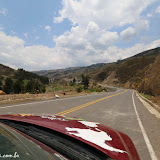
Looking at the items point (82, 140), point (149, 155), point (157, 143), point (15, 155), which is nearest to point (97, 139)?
point (82, 140)

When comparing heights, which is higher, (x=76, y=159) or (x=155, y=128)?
(x=76, y=159)

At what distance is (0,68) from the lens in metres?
184

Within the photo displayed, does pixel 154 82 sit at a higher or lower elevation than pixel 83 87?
higher

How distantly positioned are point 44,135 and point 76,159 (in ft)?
2.87

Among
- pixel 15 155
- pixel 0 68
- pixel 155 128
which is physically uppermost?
pixel 0 68

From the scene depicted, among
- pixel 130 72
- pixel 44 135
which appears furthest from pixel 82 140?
pixel 130 72

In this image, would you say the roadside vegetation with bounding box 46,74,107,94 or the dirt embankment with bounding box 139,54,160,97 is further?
the roadside vegetation with bounding box 46,74,107,94

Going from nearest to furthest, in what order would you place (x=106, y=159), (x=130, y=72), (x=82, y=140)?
(x=106, y=159), (x=82, y=140), (x=130, y=72)

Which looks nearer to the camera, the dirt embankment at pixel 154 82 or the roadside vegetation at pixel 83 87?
the dirt embankment at pixel 154 82

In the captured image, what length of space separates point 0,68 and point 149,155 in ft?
732

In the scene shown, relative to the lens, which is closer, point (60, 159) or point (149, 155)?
point (60, 159)

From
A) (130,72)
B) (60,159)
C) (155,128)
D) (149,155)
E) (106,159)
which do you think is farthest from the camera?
(130,72)

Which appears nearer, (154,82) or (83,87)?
(154,82)

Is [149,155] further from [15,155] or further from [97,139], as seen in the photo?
[15,155]
